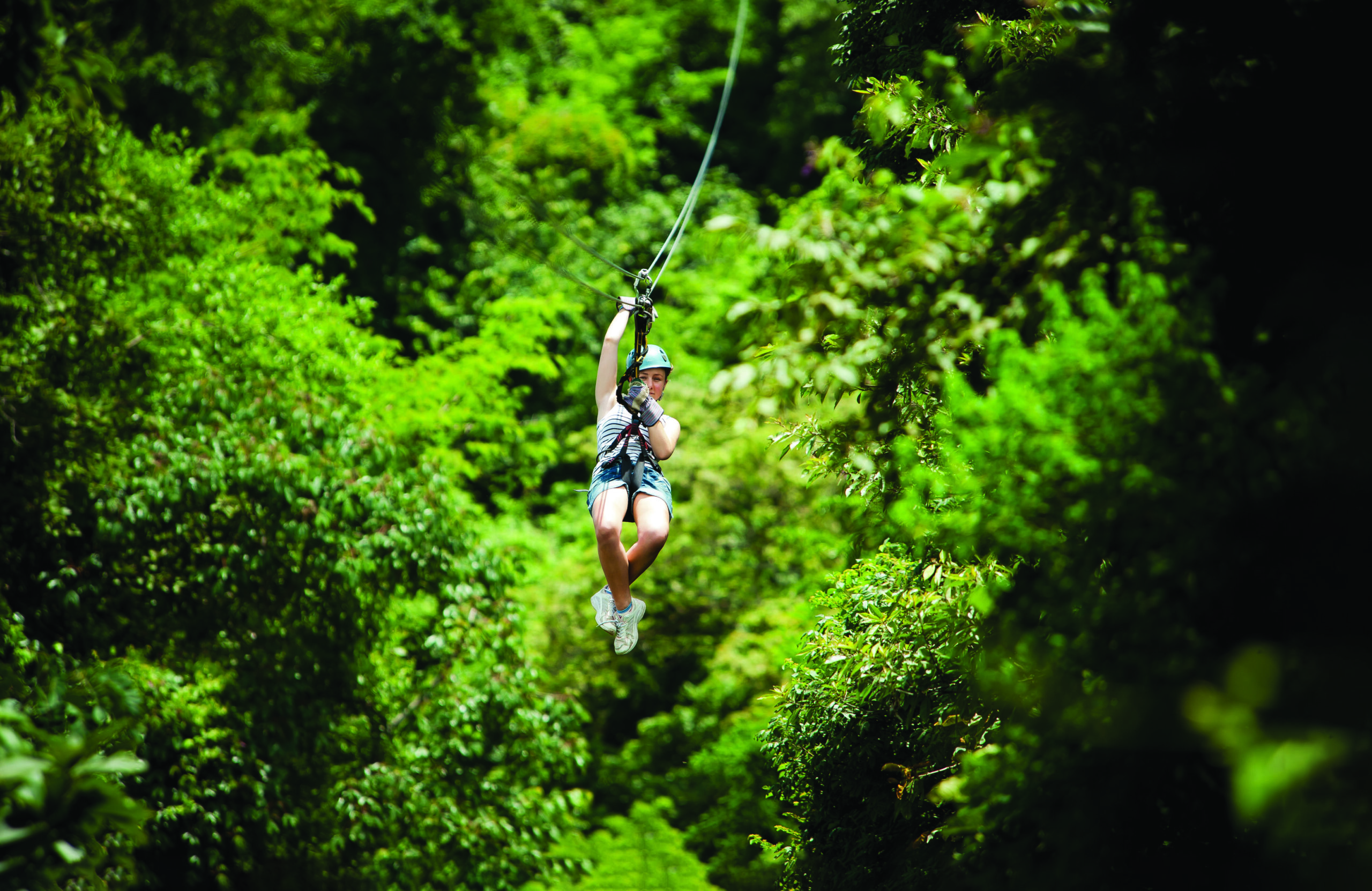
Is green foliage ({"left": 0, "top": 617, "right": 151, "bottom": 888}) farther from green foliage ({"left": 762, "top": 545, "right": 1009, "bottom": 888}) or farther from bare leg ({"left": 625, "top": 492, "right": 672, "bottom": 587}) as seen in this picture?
green foliage ({"left": 762, "top": 545, "right": 1009, "bottom": 888})

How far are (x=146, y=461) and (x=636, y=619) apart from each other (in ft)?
15.0

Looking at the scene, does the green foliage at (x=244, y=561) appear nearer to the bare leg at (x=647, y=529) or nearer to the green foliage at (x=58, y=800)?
the bare leg at (x=647, y=529)

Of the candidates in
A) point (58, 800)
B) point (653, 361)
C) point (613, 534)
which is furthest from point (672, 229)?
point (58, 800)

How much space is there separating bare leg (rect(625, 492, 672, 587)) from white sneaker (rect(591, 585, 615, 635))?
0.64 feet

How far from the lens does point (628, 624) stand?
4633 millimetres

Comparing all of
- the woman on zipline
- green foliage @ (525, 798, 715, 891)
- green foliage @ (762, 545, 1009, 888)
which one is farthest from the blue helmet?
green foliage @ (525, 798, 715, 891)

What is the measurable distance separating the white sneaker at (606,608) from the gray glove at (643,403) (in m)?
0.78

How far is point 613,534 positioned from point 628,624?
1.73 feet

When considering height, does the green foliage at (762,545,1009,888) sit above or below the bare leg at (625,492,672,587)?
below

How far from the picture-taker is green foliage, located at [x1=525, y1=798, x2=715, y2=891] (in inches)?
403

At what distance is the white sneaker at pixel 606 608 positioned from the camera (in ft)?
15.2

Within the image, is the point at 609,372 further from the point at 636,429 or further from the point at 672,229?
the point at 672,229

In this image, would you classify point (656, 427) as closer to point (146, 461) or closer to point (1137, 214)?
point (1137, 214)

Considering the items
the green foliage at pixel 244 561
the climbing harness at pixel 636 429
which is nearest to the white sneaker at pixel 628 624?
the climbing harness at pixel 636 429
